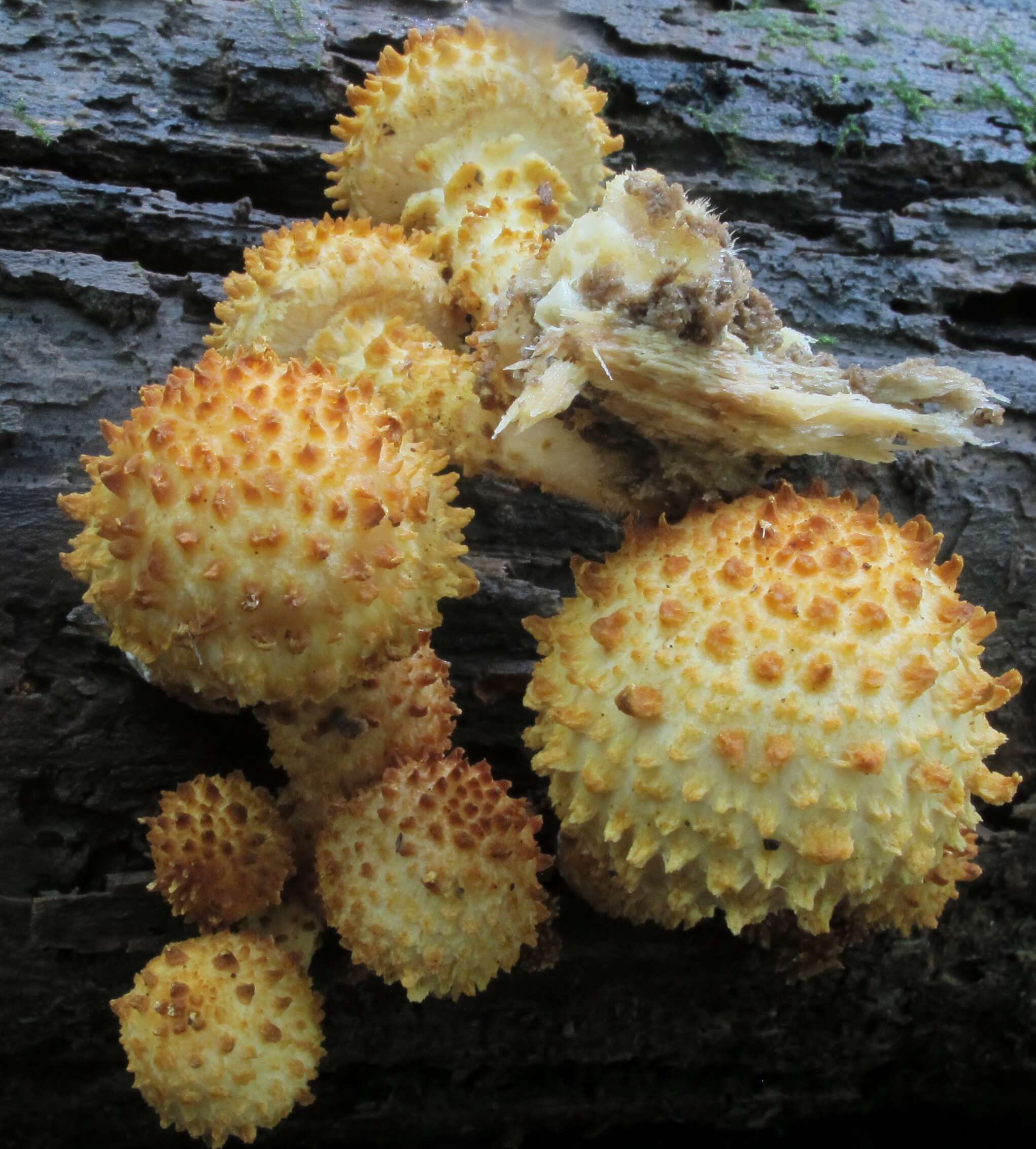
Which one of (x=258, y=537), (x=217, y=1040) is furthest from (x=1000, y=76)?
(x=217, y=1040)

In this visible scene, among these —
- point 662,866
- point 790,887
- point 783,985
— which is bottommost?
point 783,985

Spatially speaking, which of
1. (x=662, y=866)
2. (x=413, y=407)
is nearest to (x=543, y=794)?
(x=662, y=866)

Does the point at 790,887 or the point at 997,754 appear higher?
the point at 790,887

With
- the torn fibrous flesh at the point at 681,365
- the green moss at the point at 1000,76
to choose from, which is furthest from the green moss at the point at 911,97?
the torn fibrous flesh at the point at 681,365

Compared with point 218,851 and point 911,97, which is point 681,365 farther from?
point 911,97

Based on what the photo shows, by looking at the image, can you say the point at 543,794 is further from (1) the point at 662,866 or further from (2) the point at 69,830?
(2) the point at 69,830

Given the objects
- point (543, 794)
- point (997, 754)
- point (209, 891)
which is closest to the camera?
point (209, 891)
